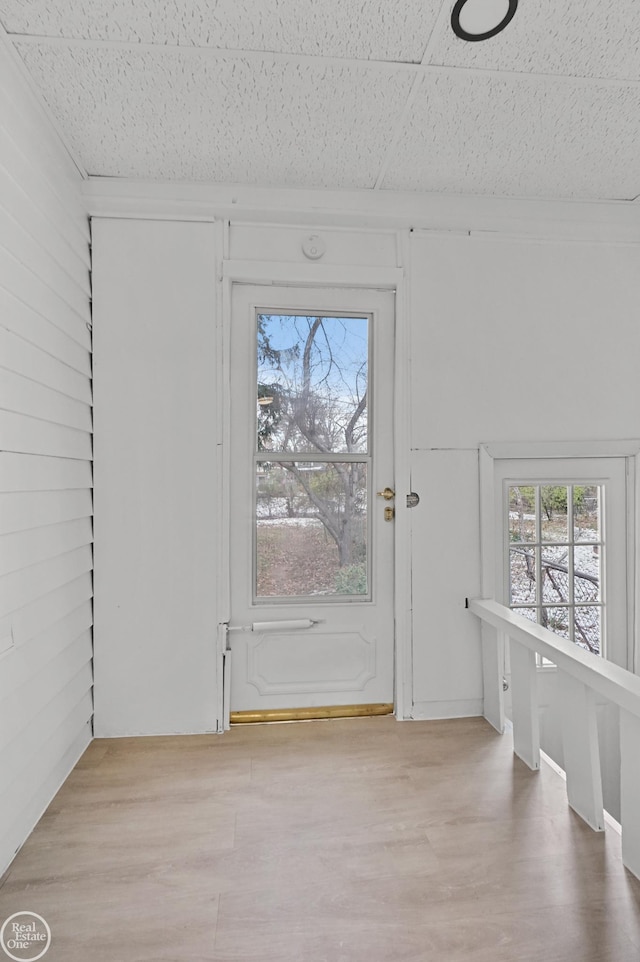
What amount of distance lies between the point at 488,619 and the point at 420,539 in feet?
1.47

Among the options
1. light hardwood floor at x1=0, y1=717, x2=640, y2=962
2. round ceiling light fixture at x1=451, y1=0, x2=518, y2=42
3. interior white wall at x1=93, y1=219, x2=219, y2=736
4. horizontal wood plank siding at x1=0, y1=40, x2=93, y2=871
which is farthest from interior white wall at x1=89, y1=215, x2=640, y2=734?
round ceiling light fixture at x1=451, y1=0, x2=518, y2=42

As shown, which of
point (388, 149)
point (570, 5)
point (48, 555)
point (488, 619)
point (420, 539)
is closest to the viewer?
point (570, 5)

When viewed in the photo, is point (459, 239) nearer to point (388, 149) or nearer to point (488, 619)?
point (388, 149)

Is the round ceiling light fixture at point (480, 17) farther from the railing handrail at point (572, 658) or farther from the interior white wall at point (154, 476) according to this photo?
the railing handrail at point (572, 658)

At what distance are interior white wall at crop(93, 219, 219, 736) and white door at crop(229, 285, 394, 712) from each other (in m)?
0.15

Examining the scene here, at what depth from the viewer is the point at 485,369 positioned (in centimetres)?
261

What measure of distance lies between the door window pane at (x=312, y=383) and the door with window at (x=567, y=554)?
2.61 feet

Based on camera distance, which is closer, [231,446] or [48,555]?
[48,555]


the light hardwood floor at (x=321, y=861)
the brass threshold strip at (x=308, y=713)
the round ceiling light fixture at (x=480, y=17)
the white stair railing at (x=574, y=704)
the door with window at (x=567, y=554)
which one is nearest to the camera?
the light hardwood floor at (x=321, y=861)

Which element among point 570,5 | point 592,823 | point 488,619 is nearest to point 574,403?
point 488,619

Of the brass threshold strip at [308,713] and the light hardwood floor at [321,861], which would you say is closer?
the light hardwood floor at [321,861]

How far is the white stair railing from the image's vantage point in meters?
1.59

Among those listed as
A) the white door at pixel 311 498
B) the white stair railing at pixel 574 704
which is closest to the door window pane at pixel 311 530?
the white door at pixel 311 498

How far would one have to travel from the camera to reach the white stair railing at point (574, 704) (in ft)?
5.23
